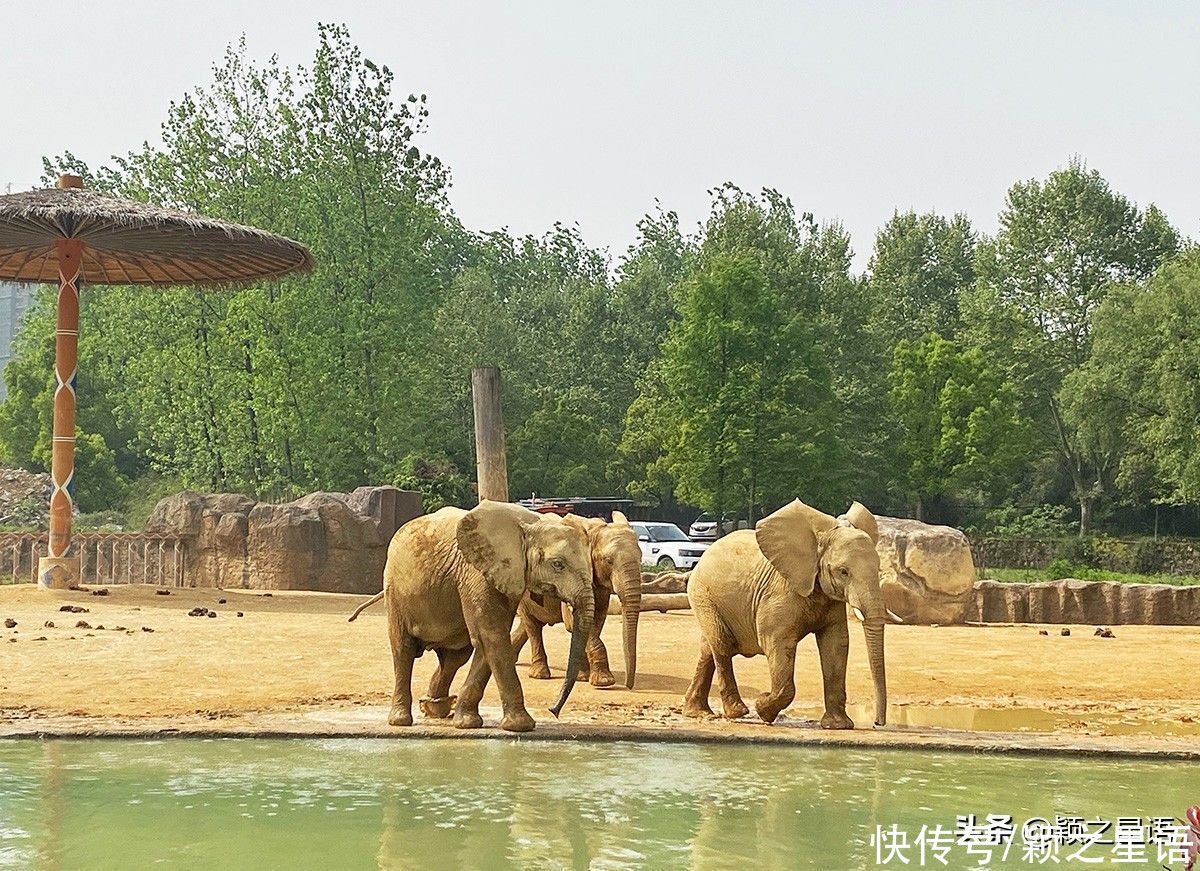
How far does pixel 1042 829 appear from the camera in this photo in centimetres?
838

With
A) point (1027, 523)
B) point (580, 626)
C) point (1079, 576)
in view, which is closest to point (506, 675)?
point (580, 626)

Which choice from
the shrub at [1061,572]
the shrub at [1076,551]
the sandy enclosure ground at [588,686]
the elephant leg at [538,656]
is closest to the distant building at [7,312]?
the shrub at [1076,551]

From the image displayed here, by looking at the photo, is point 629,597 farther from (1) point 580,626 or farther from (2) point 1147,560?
(2) point 1147,560

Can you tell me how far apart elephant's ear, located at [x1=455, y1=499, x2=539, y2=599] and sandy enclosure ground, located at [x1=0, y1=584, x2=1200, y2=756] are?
1244 millimetres

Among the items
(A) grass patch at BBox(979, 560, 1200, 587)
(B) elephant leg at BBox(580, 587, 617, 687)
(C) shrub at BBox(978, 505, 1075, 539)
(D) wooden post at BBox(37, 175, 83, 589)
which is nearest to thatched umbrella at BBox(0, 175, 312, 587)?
(D) wooden post at BBox(37, 175, 83, 589)

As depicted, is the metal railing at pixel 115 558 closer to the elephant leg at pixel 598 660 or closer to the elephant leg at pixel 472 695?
the elephant leg at pixel 598 660

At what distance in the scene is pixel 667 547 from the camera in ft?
124

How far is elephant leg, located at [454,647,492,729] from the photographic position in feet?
38.5

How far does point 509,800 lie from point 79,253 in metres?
17.8

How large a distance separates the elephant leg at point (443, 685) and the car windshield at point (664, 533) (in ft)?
86.3

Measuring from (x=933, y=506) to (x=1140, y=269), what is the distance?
13.5 meters

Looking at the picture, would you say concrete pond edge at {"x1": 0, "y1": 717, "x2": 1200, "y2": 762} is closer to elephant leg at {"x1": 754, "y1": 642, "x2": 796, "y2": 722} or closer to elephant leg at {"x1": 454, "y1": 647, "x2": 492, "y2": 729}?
elephant leg at {"x1": 454, "y1": 647, "x2": 492, "y2": 729}

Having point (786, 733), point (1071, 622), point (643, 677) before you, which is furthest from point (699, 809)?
point (1071, 622)

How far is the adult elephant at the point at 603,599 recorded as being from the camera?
47.8ft
